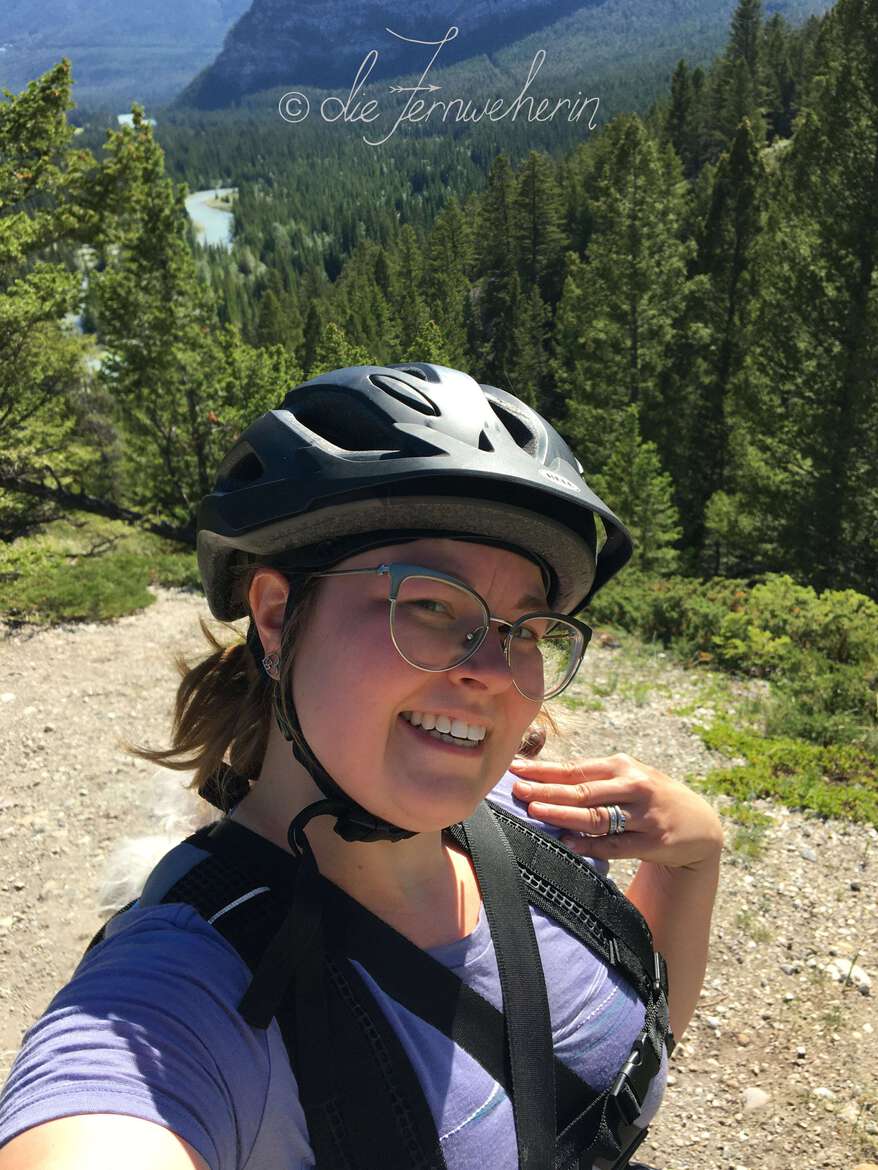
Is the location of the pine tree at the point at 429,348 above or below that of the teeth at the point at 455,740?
below

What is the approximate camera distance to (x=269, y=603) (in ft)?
5.73

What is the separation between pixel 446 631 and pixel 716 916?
460 centimetres

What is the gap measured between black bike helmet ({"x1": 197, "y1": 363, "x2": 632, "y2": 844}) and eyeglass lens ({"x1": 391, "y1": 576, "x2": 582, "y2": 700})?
4.8 inches

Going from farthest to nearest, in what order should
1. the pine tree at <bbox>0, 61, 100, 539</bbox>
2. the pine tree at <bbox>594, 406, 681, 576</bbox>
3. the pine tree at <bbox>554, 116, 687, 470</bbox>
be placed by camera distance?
the pine tree at <bbox>554, 116, 687, 470</bbox> < the pine tree at <bbox>594, 406, 681, 576</bbox> < the pine tree at <bbox>0, 61, 100, 539</bbox>

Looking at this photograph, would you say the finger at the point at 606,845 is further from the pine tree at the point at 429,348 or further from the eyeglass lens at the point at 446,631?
the pine tree at the point at 429,348

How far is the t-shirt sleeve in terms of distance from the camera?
1.14m

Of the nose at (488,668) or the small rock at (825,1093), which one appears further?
the small rock at (825,1093)

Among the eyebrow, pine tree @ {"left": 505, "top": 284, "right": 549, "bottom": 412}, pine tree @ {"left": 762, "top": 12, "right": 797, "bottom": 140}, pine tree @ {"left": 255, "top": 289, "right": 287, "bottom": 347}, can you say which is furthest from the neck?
pine tree @ {"left": 762, "top": 12, "right": 797, "bottom": 140}

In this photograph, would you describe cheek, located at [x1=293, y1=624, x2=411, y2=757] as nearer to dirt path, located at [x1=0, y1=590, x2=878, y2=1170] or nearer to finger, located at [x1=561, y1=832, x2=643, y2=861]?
finger, located at [x1=561, y1=832, x2=643, y2=861]

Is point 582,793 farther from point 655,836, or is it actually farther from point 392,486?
point 392,486

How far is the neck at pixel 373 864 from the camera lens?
5.52 ft

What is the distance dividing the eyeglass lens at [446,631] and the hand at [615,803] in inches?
17.1

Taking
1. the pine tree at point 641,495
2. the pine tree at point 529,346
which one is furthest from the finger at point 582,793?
the pine tree at point 529,346

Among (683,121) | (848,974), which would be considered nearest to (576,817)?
(848,974)
